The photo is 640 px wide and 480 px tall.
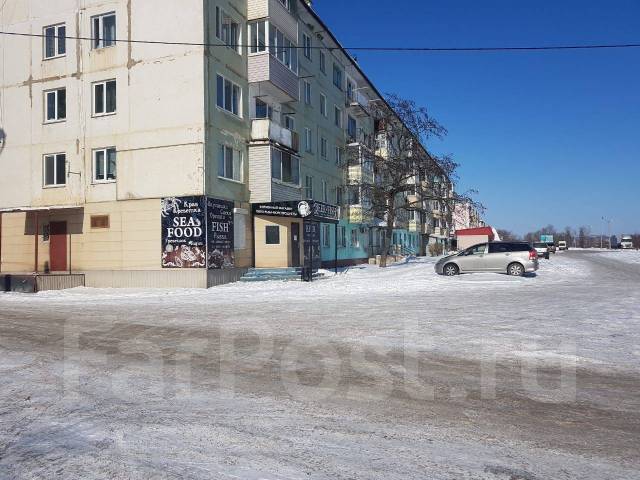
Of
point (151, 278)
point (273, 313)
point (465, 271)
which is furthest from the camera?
point (465, 271)

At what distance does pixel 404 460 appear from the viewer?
3.64 m

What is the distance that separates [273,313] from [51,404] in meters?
7.16

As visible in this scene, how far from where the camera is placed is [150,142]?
20.4 metres

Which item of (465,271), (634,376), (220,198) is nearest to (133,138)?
(220,198)

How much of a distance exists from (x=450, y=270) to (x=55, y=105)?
20072mm

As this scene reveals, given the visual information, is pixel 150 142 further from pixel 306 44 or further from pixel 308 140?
pixel 306 44

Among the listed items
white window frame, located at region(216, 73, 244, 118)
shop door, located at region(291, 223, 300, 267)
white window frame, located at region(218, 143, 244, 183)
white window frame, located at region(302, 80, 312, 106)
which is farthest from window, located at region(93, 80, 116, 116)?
white window frame, located at region(302, 80, 312, 106)

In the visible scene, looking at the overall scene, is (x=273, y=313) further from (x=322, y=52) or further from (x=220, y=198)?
(x=322, y=52)

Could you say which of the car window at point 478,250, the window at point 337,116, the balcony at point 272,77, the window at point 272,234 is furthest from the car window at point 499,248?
the window at point 337,116

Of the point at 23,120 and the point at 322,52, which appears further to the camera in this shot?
the point at 322,52

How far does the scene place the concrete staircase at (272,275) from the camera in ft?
70.4

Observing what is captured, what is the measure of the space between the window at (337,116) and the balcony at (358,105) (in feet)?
5.02

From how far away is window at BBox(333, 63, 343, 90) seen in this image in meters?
34.6

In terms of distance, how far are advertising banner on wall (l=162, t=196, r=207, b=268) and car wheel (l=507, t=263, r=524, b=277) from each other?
541 inches
